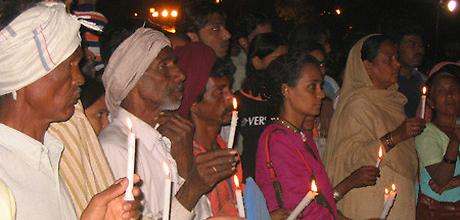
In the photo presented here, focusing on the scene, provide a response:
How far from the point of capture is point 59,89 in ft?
7.26

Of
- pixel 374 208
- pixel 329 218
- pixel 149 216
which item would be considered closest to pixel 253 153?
pixel 374 208

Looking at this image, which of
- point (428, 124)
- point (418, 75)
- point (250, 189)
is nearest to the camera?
point (250, 189)

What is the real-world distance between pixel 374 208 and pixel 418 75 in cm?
232

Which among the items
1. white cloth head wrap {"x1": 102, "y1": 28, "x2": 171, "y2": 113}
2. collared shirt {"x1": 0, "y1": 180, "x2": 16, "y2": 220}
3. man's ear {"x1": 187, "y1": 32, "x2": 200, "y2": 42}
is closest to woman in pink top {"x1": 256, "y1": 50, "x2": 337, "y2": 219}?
white cloth head wrap {"x1": 102, "y1": 28, "x2": 171, "y2": 113}

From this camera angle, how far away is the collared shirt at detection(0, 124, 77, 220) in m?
2.00

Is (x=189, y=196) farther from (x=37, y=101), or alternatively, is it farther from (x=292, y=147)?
(x=292, y=147)

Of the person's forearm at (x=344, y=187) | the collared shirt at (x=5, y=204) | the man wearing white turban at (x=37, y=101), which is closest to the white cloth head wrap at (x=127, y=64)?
the man wearing white turban at (x=37, y=101)

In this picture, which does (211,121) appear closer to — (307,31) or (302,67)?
(302,67)

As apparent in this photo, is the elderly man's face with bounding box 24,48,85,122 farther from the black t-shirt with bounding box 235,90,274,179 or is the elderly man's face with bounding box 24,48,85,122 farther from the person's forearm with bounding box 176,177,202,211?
the black t-shirt with bounding box 235,90,274,179

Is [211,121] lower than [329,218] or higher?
higher

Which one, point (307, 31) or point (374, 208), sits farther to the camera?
point (307, 31)

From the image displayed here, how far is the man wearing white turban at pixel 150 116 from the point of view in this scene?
9.95 feet

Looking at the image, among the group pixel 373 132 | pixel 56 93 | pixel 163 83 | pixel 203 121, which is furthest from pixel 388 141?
pixel 56 93

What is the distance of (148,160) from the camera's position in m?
3.12
